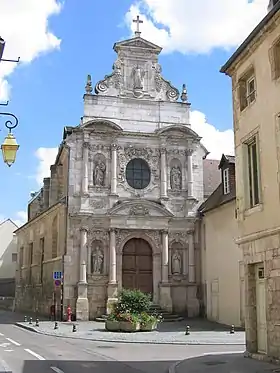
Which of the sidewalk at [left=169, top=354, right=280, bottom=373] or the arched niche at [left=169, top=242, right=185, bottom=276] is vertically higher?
the arched niche at [left=169, top=242, right=185, bottom=276]

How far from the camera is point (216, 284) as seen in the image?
1156 inches

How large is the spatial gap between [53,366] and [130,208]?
18.5m

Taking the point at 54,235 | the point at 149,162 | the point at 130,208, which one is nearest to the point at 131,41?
the point at 149,162

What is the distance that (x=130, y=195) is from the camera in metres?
31.8

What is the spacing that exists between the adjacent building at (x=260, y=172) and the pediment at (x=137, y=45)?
18.2 m

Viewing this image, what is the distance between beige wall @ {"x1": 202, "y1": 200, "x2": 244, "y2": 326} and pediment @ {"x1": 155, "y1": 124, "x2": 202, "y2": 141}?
16.3 ft

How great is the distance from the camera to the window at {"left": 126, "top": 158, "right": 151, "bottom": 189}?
32188 millimetres

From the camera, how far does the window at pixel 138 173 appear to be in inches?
1267

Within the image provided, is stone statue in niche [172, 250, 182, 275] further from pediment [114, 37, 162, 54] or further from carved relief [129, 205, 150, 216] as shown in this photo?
pediment [114, 37, 162, 54]

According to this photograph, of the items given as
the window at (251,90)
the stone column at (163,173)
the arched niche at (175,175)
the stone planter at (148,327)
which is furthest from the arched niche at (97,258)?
the window at (251,90)

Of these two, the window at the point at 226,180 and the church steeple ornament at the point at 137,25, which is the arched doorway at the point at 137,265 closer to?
the window at the point at 226,180

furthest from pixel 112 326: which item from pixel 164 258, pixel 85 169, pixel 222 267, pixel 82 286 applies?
pixel 85 169

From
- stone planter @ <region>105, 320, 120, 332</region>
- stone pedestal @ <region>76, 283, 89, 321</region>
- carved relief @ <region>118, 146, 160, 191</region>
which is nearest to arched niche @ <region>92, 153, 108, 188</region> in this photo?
carved relief @ <region>118, 146, 160, 191</region>

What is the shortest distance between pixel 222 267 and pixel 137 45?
47.4 ft
